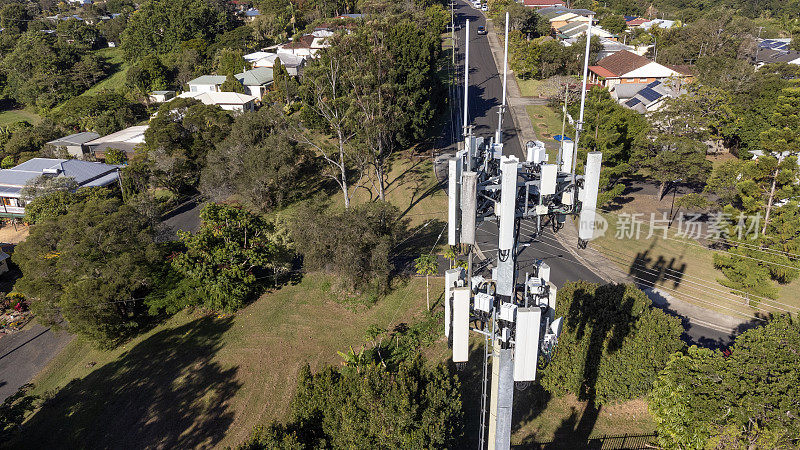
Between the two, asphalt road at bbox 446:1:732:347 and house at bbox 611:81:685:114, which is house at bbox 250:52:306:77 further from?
house at bbox 611:81:685:114

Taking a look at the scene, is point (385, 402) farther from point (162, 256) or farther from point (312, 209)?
point (162, 256)

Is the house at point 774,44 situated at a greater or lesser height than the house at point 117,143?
greater

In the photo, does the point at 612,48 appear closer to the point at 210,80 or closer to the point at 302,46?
the point at 302,46

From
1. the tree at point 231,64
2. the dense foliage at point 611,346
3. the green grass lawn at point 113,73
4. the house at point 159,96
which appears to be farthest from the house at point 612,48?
the green grass lawn at point 113,73

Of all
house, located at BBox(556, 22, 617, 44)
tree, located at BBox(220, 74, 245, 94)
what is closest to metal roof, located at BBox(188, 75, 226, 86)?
tree, located at BBox(220, 74, 245, 94)

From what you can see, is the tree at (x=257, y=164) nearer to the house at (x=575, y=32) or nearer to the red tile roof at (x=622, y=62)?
the red tile roof at (x=622, y=62)

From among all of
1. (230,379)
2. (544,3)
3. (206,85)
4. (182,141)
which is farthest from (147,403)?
(544,3)
